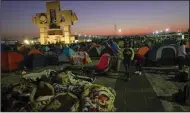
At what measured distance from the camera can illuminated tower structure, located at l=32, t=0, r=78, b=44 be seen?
53.5m

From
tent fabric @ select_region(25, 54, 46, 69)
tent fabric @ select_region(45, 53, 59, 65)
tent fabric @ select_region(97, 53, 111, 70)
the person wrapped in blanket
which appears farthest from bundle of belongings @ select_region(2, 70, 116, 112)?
tent fabric @ select_region(45, 53, 59, 65)

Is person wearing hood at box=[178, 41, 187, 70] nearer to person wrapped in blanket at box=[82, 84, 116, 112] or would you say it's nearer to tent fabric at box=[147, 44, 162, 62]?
tent fabric at box=[147, 44, 162, 62]

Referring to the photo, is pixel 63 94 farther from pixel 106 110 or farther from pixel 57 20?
pixel 57 20

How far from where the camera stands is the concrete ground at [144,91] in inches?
227

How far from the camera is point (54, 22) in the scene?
55.3 meters

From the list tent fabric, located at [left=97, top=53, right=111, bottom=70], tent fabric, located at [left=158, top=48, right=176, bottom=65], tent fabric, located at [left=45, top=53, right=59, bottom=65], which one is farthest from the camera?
tent fabric, located at [left=45, top=53, right=59, bottom=65]

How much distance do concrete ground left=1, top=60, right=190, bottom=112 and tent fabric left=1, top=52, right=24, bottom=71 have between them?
6.08 m

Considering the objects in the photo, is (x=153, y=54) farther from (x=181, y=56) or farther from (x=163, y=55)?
(x=181, y=56)

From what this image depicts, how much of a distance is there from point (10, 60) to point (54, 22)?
43744 millimetres

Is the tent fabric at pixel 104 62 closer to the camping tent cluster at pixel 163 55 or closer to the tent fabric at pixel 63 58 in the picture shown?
the camping tent cluster at pixel 163 55

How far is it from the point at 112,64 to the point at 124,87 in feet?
11.3

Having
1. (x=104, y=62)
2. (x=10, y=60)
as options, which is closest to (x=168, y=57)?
(x=104, y=62)

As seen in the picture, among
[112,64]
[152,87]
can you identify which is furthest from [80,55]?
[152,87]

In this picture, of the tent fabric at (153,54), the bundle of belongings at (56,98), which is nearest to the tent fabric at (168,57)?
the tent fabric at (153,54)
